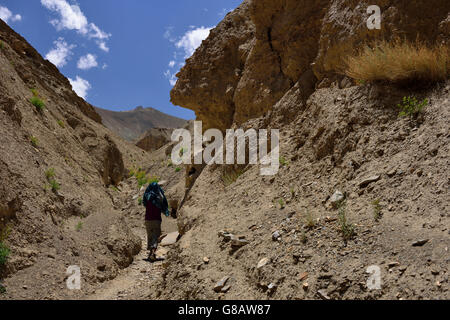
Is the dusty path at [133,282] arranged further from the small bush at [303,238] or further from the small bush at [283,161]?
the small bush at [283,161]

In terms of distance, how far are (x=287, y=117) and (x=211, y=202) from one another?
2.25 m

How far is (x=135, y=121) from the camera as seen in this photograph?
362ft

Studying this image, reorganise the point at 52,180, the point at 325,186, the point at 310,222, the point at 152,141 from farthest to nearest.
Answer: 1. the point at 152,141
2. the point at 52,180
3. the point at 325,186
4. the point at 310,222

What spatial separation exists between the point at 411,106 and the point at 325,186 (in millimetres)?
1408

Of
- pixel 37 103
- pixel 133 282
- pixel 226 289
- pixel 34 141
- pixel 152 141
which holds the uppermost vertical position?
pixel 152 141

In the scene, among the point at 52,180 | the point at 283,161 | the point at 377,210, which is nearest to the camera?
the point at 377,210

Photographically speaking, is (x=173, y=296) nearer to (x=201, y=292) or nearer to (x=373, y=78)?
(x=201, y=292)

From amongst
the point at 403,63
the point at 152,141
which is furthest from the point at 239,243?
the point at 152,141

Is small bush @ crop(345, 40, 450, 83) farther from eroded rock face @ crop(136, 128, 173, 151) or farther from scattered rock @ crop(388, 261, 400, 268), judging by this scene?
eroded rock face @ crop(136, 128, 173, 151)

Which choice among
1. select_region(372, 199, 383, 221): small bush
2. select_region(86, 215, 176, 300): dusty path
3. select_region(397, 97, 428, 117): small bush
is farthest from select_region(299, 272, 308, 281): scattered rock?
select_region(86, 215, 176, 300): dusty path

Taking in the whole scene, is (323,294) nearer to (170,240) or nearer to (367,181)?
(367,181)

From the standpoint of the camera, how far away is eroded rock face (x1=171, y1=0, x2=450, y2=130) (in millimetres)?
4680
